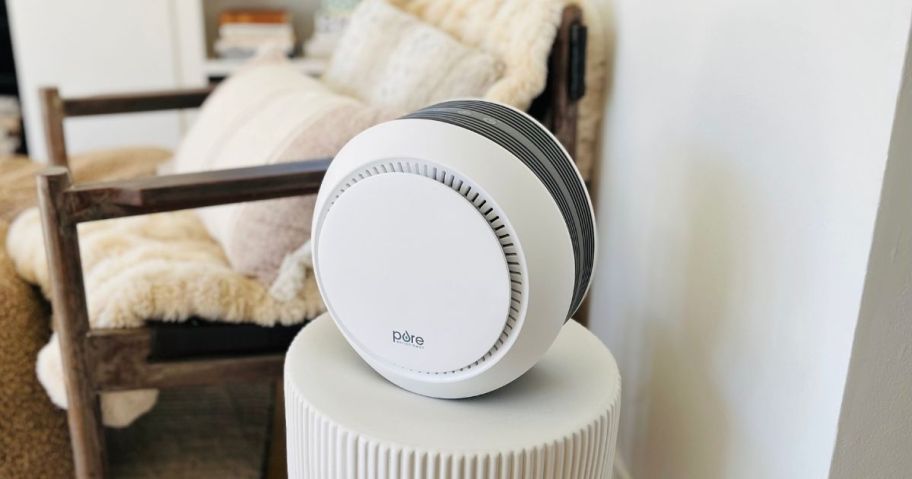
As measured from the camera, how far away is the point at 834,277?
71cm

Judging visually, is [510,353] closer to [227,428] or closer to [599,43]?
[599,43]

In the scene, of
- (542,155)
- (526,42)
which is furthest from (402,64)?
(542,155)

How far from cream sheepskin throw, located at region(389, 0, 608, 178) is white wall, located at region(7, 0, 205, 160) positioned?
1054 millimetres

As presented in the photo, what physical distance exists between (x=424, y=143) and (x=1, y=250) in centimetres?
93

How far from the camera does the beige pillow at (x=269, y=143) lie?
1.11 m

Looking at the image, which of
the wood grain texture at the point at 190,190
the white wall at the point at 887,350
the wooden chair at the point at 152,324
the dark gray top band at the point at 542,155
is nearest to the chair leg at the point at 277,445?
the wooden chair at the point at 152,324

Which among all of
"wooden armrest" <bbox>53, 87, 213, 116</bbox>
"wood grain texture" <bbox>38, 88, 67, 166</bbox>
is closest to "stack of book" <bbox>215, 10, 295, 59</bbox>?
"wooden armrest" <bbox>53, 87, 213, 116</bbox>

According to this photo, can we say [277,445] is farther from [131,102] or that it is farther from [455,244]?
[455,244]

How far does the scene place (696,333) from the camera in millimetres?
977

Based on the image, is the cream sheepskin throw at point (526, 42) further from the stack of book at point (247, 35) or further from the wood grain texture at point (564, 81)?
the stack of book at point (247, 35)

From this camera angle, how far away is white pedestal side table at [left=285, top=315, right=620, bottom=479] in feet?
2.32

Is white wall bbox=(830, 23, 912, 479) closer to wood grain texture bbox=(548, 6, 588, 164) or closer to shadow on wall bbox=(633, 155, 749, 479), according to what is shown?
shadow on wall bbox=(633, 155, 749, 479)

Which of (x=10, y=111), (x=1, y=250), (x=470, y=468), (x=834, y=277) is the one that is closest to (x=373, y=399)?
(x=470, y=468)

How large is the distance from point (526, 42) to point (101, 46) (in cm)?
147
